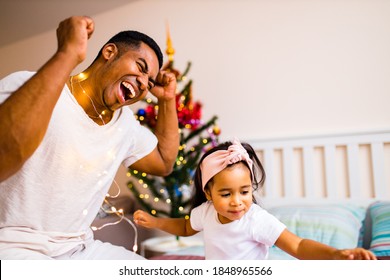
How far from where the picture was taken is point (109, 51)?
30.3 inches

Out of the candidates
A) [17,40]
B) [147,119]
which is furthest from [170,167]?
[17,40]

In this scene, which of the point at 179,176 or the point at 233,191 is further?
the point at 179,176

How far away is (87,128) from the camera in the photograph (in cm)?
78

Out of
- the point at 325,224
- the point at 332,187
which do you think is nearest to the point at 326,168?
the point at 332,187

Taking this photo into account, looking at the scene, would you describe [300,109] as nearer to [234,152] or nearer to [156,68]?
[234,152]

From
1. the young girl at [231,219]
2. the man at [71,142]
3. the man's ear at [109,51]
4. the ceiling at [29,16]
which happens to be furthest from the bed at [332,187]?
the ceiling at [29,16]

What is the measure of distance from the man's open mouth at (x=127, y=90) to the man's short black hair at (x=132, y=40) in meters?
0.08

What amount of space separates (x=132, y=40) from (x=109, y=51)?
57 millimetres

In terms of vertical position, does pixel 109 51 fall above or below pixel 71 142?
above

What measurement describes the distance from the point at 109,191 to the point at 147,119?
37 centimetres

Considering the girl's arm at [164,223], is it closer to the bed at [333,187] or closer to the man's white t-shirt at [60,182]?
the man's white t-shirt at [60,182]

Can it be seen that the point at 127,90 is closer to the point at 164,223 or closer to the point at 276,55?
the point at 164,223

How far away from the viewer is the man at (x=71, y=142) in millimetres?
568

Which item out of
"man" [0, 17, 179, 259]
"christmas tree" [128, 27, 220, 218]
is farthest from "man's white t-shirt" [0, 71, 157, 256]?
"christmas tree" [128, 27, 220, 218]
